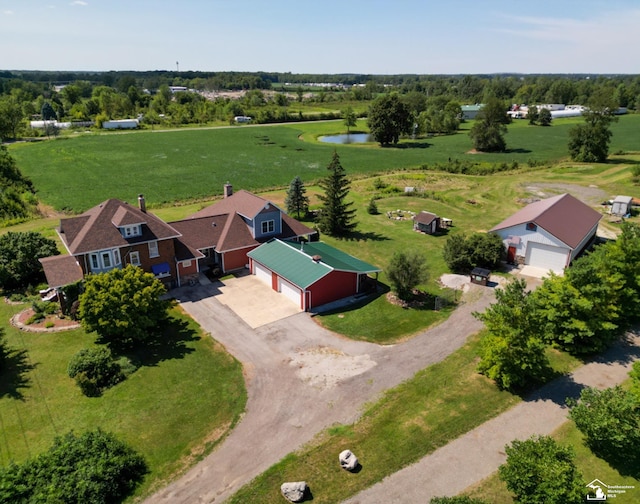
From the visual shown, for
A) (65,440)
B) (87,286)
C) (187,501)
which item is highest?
(87,286)

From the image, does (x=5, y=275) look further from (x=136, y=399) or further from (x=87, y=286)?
(x=136, y=399)

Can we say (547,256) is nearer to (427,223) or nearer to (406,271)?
(427,223)

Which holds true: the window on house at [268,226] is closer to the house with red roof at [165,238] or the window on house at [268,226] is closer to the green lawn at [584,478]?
the house with red roof at [165,238]

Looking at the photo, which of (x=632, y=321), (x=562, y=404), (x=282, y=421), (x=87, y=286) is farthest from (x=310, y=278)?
(x=632, y=321)

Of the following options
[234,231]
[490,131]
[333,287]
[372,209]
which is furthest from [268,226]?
[490,131]

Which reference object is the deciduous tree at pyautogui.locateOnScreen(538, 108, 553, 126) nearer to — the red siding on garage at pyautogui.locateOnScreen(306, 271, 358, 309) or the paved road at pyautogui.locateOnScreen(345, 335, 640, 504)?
the red siding on garage at pyautogui.locateOnScreen(306, 271, 358, 309)

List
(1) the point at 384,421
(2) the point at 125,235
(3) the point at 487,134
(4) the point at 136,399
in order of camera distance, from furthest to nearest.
A: (3) the point at 487,134
(2) the point at 125,235
(4) the point at 136,399
(1) the point at 384,421
